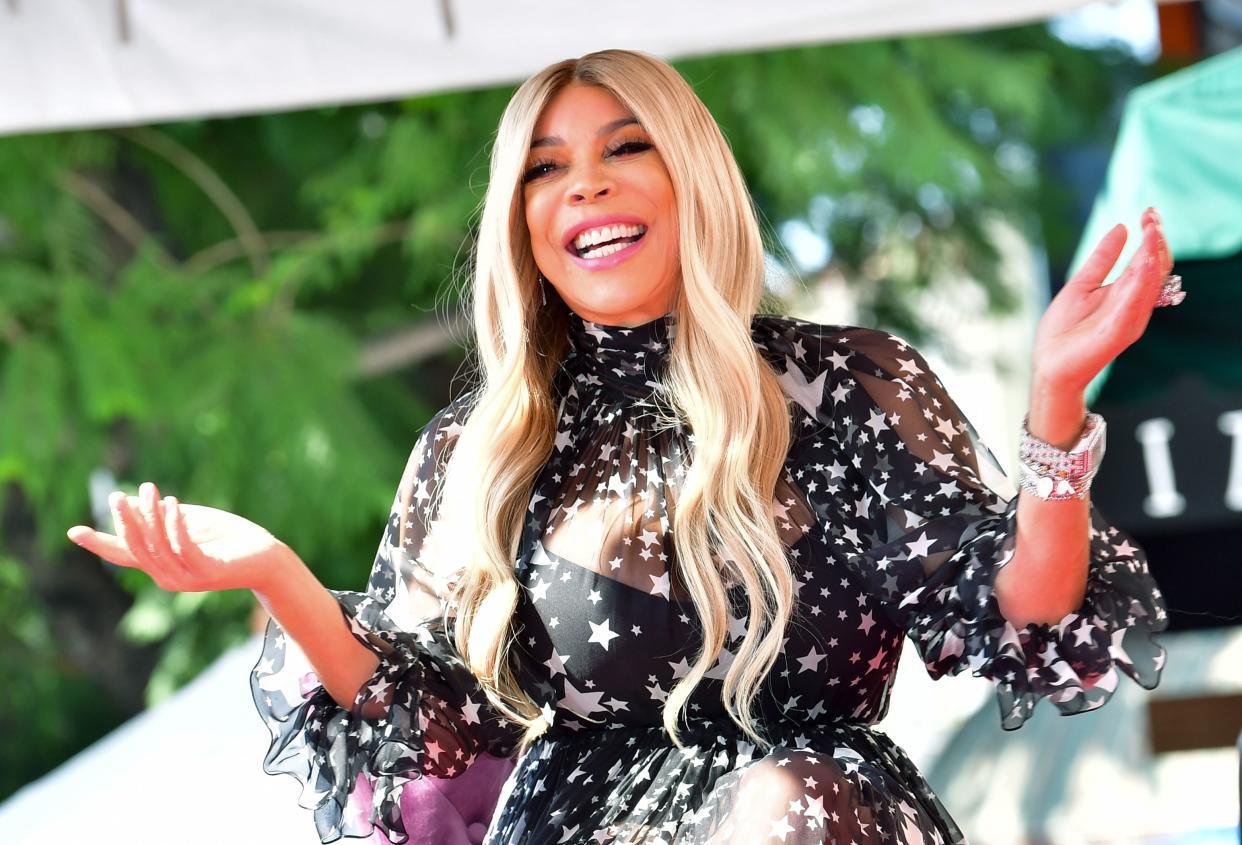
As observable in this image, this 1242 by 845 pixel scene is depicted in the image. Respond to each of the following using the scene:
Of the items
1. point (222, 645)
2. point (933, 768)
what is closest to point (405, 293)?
point (222, 645)

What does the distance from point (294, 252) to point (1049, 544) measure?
12.8 ft

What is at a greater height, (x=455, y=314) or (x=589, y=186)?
(x=589, y=186)

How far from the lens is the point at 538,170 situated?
2.29 meters

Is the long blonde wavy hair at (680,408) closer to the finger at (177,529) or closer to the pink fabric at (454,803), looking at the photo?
the pink fabric at (454,803)

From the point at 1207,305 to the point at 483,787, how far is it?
2610 millimetres

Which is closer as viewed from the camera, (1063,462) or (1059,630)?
(1063,462)

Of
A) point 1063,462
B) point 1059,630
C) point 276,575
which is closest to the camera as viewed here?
point 1063,462

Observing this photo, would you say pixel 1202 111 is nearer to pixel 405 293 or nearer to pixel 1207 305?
pixel 1207 305

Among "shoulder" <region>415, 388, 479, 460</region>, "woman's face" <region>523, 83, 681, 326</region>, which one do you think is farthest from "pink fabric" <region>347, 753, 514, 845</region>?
"woman's face" <region>523, 83, 681, 326</region>

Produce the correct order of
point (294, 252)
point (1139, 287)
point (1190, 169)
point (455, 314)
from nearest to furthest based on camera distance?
1. point (1139, 287)
2. point (1190, 169)
3. point (455, 314)
4. point (294, 252)

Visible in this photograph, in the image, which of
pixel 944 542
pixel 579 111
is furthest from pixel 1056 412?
pixel 579 111

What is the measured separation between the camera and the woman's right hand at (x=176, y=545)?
183 cm

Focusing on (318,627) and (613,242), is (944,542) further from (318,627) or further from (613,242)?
(318,627)

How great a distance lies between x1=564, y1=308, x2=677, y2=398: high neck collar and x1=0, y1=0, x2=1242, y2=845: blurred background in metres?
1.47
